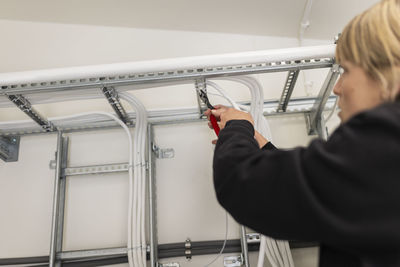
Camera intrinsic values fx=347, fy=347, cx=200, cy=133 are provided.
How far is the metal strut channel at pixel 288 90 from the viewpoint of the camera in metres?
1.25

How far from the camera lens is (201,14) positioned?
159 cm

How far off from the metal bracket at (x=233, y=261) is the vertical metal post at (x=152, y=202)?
0.28 metres

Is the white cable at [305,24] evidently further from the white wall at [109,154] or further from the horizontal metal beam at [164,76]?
the horizontal metal beam at [164,76]

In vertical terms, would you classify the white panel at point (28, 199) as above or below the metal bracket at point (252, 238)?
above

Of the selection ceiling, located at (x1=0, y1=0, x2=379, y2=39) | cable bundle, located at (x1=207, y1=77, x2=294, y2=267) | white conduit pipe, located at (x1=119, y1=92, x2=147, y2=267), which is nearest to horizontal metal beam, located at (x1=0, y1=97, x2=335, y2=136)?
white conduit pipe, located at (x1=119, y1=92, x2=147, y2=267)

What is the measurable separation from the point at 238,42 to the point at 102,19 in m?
0.67

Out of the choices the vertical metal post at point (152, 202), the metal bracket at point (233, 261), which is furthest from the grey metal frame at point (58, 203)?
the metal bracket at point (233, 261)

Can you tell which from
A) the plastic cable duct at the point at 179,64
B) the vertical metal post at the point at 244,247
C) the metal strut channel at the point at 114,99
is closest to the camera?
the plastic cable duct at the point at 179,64

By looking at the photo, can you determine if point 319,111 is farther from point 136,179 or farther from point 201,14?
point 136,179

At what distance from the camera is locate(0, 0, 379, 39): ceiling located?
1523 millimetres

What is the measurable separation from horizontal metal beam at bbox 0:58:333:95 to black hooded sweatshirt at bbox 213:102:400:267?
0.61 metres

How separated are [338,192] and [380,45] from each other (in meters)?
0.26

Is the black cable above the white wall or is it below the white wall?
below

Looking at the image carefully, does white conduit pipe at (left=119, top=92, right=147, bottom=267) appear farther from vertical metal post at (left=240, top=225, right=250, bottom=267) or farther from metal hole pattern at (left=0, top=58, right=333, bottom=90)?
vertical metal post at (left=240, top=225, right=250, bottom=267)
